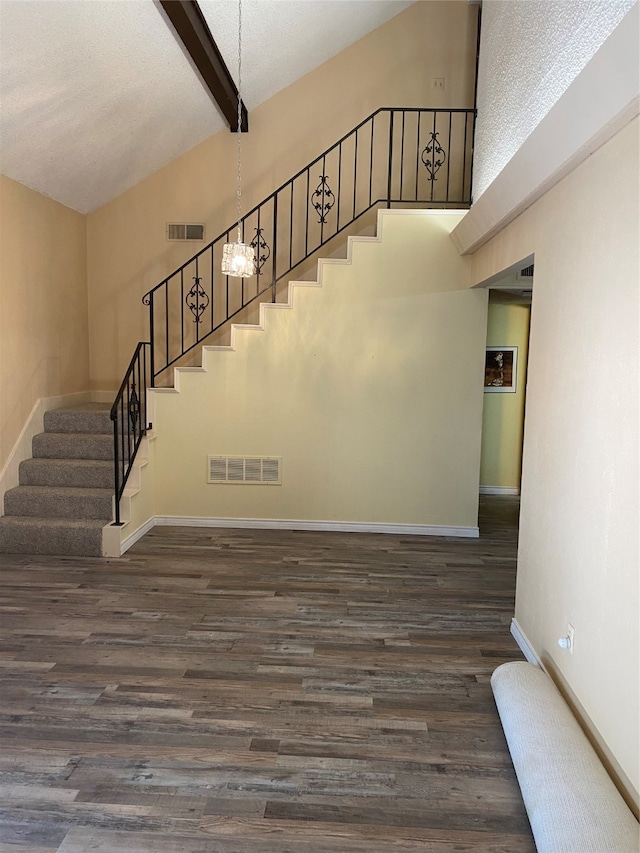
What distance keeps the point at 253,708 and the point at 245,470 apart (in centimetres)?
301

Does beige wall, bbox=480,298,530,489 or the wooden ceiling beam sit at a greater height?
the wooden ceiling beam

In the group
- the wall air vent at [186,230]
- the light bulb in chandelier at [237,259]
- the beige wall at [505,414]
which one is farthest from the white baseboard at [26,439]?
the beige wall at [505,414]

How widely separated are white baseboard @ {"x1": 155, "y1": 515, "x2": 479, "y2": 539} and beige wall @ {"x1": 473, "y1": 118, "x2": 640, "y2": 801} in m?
2.05

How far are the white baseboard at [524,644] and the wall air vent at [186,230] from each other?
512cm

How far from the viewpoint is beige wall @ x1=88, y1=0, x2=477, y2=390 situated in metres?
6.18

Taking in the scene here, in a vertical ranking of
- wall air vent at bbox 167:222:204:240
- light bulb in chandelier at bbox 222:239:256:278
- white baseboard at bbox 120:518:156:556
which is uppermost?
wall air vent at bbox 167:222:204:240

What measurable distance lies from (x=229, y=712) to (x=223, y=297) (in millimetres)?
4766

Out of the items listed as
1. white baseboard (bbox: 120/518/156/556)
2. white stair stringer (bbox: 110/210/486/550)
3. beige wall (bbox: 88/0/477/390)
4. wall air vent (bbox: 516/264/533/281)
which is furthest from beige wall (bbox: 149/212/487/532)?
beige wall (bbox: 88/0/477/390)

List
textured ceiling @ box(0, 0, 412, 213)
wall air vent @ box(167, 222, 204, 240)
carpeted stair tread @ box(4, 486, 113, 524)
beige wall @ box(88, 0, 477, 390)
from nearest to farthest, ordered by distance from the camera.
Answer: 1. textured ceiling @ box(0, 0, 412, 213)
2. carpeted stair tread @ box(4, 486, 113, 524)
3. beige wall @ box(88, 0, 477, 390)
4. wall air vent @ box(167, 222, 204, 240)

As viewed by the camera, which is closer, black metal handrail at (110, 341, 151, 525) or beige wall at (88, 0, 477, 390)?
black metal handrail at (110, 341, 151, 525)

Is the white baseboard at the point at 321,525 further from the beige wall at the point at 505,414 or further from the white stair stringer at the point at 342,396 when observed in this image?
the beige wall at the point at 505,414

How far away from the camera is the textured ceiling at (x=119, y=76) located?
3.72 metres

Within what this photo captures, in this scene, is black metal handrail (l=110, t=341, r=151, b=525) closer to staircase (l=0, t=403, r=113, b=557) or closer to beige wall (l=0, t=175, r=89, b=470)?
staircase (l=0, t=403, r=113, b=557)

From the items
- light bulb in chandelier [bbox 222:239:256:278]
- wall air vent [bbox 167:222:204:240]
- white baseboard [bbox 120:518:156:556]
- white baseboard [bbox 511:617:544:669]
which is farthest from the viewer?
wall air vent [bbox 167:222:204:240]
